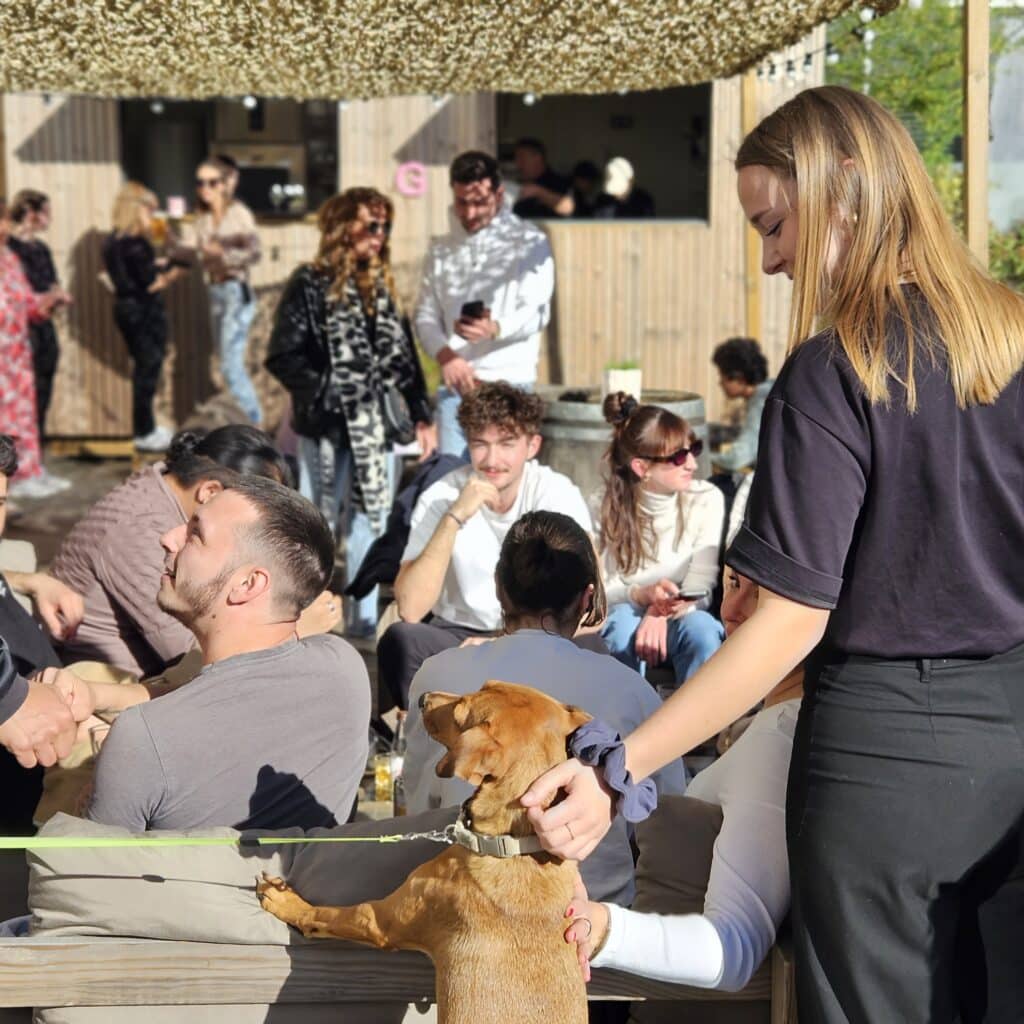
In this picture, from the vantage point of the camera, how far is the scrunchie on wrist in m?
1.92

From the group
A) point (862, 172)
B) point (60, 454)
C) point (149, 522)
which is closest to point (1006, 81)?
point (149, 522)

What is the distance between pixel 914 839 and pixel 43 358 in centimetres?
925

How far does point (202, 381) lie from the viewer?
36.4 ft

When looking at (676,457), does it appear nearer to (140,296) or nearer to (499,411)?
(499,411)

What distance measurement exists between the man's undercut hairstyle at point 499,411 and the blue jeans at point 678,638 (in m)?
0.68

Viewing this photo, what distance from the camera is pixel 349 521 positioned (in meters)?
6.60

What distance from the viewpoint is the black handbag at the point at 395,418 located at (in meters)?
6.46

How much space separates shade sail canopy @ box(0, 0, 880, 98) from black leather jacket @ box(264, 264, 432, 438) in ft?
3.54

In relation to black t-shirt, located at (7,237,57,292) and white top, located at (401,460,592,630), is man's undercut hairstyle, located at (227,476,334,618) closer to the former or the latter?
white top, located at (401,460,592,630)

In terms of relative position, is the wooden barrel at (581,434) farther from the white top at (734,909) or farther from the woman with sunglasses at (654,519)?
the white top at (734,909)

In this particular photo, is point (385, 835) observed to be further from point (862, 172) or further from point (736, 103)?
point (736, 103)

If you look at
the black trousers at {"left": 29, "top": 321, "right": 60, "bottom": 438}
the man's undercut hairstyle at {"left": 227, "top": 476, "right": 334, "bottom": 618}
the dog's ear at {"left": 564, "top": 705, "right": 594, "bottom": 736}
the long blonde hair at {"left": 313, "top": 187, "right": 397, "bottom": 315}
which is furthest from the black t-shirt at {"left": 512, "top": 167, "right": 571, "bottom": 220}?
the dog's ear at {"left": 564, "top": 705, "right": 594, "bottom": 736}

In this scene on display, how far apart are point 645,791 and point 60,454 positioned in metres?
9.80

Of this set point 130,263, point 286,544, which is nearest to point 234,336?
point 130,263
